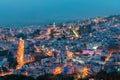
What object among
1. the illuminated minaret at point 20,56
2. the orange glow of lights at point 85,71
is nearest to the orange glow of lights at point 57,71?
the orange glow of lights at point 85,71

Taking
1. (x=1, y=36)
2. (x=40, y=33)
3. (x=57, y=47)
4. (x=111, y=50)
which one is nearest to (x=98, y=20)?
(x=40, y=33)

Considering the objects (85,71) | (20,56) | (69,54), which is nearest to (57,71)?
(85,71)

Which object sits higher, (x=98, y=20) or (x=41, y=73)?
(x=98, y=20)

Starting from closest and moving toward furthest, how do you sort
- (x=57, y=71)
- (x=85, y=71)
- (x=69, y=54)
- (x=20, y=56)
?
(x=85, y=71), (x=57, y=71), (x=69, y=54), (x=20, y=56)

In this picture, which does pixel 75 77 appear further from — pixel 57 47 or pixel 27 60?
pixel 57 47

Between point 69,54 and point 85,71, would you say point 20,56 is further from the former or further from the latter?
point 85,71

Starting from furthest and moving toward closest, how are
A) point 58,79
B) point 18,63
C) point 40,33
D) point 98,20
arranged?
point 98,20 < point 40,33 < point 18,63 < point 58,79

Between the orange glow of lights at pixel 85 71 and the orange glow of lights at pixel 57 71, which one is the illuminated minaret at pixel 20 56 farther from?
the orange glow of lights at pixel 85 71

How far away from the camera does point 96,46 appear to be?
21.4 meters

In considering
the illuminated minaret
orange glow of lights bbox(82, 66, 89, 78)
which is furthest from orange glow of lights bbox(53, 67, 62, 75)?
the illuminated minaret

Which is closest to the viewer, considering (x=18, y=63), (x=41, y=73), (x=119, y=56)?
(x=41, y=73)

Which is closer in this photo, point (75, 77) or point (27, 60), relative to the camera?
point (75, 77)

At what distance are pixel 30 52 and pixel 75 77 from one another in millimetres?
6994

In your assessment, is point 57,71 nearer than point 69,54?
Yes
